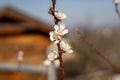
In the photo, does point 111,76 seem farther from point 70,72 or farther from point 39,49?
point 39,49

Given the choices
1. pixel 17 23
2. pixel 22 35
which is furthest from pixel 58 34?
pixel 17 23

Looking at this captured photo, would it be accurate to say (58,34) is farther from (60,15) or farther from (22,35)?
(22,35)

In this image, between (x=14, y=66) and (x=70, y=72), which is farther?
Result: (x=70, y=72)

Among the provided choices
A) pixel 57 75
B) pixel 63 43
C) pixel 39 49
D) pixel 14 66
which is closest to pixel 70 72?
pixel 39 49

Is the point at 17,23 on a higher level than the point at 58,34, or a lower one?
higher

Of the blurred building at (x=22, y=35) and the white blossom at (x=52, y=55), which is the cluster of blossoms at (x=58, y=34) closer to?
the white blossom at (x=52, y=55)

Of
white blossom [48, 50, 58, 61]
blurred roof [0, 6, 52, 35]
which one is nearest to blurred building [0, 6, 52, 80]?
blurred roof [0, 6, 52, 35]

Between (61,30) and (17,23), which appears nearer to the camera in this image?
(61,30)

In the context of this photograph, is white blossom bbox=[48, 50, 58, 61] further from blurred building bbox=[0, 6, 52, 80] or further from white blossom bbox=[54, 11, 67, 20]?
blurred building bbox=[0, 6, 52, 80]

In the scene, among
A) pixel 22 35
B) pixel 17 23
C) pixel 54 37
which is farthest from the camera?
pixel 17 23

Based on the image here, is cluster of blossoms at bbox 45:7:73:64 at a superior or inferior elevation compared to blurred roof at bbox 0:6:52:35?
inferior

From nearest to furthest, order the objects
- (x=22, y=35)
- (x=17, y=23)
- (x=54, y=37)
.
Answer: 1. (x=54, y=37)
2. (x=22, y=35)
3. (x=17, y=23)
